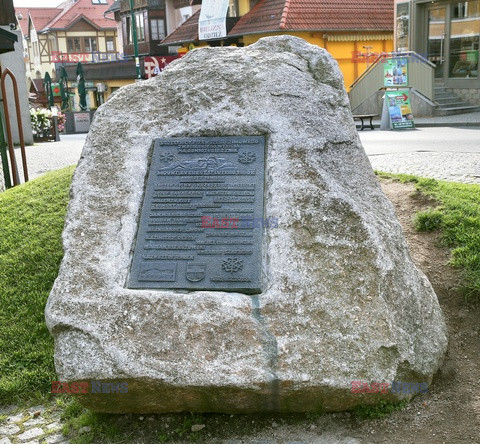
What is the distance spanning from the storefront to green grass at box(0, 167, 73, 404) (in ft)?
59.2

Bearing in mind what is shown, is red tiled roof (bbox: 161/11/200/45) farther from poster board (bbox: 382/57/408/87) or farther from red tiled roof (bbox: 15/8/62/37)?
red tiled roof (bbox: 15/8/62/37)

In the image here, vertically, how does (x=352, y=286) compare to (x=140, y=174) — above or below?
below

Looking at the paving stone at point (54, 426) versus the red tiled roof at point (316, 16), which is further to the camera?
the red tiled roof at point (316, 16)

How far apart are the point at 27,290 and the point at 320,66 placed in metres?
2.77

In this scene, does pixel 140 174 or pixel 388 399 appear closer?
pixel 388 399

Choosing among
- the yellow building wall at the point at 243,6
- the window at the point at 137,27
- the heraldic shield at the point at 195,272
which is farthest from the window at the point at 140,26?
the heraldic shield at the point at 195,272

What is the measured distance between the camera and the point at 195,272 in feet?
11.9

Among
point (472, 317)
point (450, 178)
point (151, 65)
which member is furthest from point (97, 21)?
point (472, 317)

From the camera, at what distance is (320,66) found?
4.68m

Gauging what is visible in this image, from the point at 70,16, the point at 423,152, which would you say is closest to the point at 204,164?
the point at 423,152

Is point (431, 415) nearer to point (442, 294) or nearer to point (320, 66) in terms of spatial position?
point (442, 294)

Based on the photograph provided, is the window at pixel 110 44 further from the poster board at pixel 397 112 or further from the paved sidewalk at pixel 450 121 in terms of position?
the poster board at pixel 397 112

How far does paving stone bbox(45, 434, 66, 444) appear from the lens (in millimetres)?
3498

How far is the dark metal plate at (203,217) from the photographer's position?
3615mm
